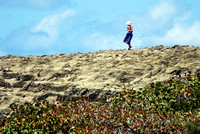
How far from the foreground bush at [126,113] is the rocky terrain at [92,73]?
0.58 m

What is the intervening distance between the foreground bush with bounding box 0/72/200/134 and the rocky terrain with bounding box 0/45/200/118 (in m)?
0.58

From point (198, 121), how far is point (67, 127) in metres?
4.28

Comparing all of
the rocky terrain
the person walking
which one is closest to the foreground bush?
the rocky terrain

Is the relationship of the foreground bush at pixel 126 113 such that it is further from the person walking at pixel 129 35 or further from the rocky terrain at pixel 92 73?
the person walking at pixel 129 35

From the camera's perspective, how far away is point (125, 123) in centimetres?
843

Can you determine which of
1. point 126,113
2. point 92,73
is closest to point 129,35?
point 92,73

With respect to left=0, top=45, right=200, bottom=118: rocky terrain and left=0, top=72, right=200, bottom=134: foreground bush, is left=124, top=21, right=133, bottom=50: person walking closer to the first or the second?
left=0, top=45, right=200, bottom=118: rocky terrain

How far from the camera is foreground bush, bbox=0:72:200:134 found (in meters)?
8.19

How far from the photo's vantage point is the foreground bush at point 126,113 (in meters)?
8.19

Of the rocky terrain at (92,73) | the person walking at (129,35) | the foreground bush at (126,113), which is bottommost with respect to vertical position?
the foreground bush at (126,113)

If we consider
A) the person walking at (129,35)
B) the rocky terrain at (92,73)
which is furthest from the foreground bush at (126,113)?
the person walking at (129,35)

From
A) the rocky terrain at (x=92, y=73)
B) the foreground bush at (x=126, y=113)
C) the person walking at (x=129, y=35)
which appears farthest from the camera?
the person walking at (x=129, y=35)

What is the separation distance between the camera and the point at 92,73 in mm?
12375

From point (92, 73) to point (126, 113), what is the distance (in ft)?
11.9
